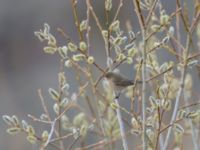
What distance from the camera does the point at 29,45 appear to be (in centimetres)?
509

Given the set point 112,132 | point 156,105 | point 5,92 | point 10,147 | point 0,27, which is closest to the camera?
point 156,105

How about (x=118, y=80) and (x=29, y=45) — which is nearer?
(x=118, y=80)

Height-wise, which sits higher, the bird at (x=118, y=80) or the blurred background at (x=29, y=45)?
the bird at (x=118, y=80)

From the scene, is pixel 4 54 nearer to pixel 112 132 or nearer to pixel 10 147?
pixel 10 147

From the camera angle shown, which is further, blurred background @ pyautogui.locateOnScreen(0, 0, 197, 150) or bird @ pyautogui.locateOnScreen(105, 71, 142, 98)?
blurred background @ pyautogui.locateOnScreen(0, 0, 197, 150)

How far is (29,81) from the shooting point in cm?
490

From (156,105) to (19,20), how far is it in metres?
4.22

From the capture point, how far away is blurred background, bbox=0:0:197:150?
467 cm

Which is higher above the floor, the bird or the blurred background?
the bird

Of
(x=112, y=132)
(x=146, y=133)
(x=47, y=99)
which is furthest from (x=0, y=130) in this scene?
(x=146, y=133)

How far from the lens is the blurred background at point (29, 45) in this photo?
4.67 m

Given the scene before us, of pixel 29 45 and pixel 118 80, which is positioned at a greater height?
pixel 118 80

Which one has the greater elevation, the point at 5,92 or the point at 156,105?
the point at 156,105

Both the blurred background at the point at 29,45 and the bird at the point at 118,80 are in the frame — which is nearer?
the bird at the point at 118,80
